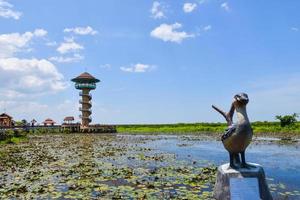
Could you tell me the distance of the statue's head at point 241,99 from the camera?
9142mm

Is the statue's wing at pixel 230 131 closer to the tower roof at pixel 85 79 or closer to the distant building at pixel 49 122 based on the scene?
the tower roof at pixel 85 79

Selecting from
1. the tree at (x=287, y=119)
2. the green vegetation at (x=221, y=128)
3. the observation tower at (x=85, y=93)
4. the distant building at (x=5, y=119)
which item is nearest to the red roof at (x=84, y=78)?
the observation tower at (x=85, y=93)

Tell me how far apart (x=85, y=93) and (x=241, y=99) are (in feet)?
201

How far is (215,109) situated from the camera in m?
9.73

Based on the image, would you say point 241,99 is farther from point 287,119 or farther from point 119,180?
point 287,119

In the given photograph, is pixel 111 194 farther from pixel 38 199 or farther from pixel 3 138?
pixel 3 138

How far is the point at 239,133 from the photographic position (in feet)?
29.4

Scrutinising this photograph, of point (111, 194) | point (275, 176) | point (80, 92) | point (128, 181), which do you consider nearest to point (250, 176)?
point (111, 194)

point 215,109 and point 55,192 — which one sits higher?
point 215,109

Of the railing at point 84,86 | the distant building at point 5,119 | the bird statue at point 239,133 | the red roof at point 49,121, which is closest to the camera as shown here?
the bird statue at point 239,133

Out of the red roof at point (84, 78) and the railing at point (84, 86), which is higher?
the red roof at point (84, 78)

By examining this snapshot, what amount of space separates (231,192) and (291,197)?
3375mm

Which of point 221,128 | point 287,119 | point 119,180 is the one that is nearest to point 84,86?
point 221,128

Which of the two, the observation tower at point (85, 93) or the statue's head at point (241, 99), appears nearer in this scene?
the statue's head at point (241, 99)
